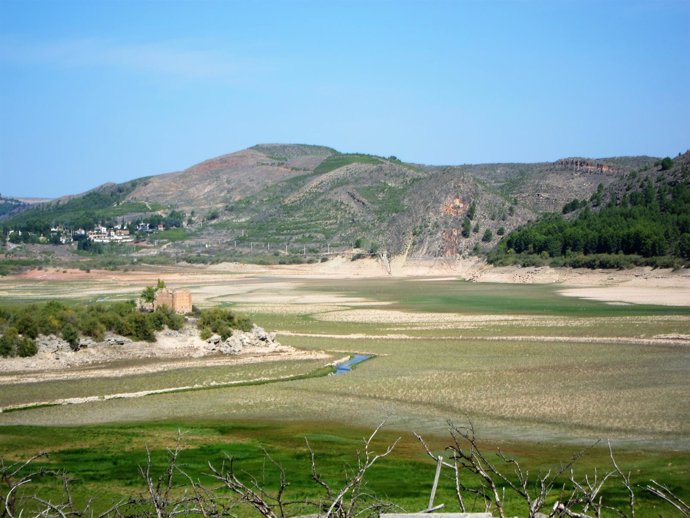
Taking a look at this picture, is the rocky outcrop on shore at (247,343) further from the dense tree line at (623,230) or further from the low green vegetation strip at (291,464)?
the dense tree line at (623,230)

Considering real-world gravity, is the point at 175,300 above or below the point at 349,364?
above

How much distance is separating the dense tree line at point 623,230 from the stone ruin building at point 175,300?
4799 centimetres

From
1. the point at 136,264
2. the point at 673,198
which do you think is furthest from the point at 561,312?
the point at 136,264

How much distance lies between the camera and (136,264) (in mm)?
132500

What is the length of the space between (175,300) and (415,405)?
76.5ft

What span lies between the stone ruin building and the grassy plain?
541 centimetres

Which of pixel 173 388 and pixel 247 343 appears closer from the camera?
pixel 173 388

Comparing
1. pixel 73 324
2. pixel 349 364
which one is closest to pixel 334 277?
pixel 73 324

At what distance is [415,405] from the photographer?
29297 mm

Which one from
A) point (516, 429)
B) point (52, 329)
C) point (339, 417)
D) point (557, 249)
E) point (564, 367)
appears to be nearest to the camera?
point (516, 429)

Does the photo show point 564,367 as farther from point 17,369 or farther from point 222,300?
point 222,300

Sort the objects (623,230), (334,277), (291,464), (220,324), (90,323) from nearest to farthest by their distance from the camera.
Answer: (291,464) < (90,323) < (220,324) < (623,230) < (334,277)

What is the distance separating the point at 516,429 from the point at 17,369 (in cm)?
2238

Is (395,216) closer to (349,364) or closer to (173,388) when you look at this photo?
(349,364)
